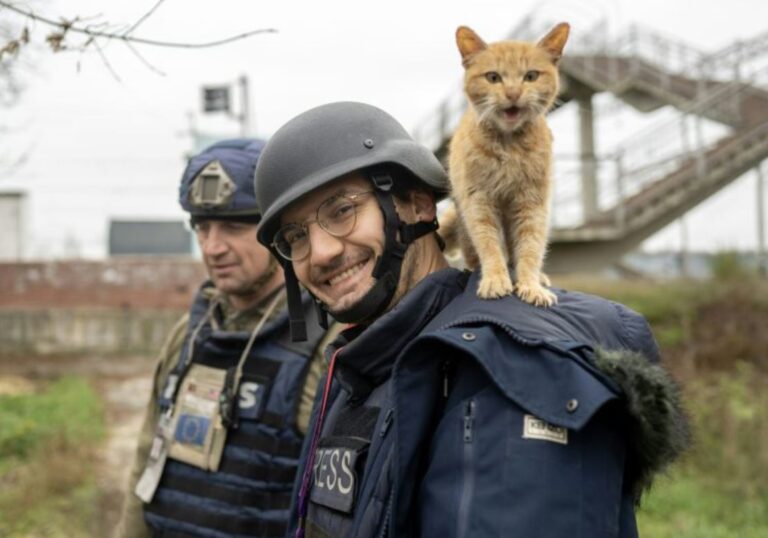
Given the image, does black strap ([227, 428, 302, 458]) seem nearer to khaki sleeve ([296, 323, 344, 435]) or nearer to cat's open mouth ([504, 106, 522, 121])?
khaki sleeve ([296, 323, 344, 435])

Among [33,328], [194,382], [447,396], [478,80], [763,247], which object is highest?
[478,80]

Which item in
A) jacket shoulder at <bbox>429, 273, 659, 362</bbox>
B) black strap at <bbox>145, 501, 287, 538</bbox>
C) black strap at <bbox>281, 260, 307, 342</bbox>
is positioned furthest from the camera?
black strap at <bbox>145, 501, 287, 538</bbox>

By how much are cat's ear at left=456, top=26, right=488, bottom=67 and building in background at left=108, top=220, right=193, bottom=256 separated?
24726 millimetres

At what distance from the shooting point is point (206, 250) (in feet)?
11.5

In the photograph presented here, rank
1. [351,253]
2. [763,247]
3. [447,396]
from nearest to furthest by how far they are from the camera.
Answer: [447,396]
[351,253]
[763,247]

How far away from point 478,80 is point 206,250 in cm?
173

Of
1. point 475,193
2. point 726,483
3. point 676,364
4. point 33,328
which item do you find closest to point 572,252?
point 676,364

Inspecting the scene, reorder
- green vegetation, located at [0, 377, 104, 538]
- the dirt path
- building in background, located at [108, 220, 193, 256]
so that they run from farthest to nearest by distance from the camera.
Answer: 1. building in background, located at [108, 220, 193, 256]
2. the dirt path
3. green vegetation, located at [0, 377, 104, 538]

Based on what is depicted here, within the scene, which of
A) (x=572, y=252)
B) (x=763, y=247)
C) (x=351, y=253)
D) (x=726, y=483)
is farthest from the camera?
(x=572, y=252)

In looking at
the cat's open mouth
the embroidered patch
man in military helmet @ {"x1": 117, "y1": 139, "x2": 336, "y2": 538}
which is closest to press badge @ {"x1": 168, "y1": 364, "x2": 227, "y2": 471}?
man in military helmet @ {"x1": 117, "y1": 139, "x2": 336, "y2": 538}

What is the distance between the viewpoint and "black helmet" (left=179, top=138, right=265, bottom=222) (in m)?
3.39

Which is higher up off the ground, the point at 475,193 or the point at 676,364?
the point at 475,193

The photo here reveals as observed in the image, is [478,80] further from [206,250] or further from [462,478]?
[206,250]

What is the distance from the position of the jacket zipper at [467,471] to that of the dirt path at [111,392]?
7.18 metres
